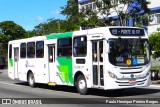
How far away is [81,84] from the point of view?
58.7 ft

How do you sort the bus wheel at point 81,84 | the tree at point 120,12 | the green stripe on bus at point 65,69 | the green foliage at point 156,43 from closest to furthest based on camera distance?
the bus wheel at point 81,84
the green stripe on bus at point 65,69
the green foliage at point 156,43
the tree at point 120,12

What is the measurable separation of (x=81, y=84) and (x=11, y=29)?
81342 mm

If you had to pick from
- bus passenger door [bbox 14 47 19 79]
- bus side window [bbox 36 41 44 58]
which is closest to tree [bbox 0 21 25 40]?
bus passenger door [bbox 14 47 19 79]

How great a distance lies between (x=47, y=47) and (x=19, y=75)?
4808mm

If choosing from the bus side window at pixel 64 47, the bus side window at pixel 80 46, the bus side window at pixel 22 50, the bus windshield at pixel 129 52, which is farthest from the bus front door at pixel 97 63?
the bus side window at pixel 22 50

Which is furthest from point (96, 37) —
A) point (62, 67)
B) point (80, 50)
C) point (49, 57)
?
point (49, 57)

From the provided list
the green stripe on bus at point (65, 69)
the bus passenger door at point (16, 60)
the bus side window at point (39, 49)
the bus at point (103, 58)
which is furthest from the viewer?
the bus passenger door at point (16, 60)

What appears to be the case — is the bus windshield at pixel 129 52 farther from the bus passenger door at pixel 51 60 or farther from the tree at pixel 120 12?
the tree at pixel 120 12

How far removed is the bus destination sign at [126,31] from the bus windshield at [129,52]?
25 centimetres

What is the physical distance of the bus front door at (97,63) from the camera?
16.6 metres

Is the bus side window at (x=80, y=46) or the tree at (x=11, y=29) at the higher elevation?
the tree at (x=11, y=29)

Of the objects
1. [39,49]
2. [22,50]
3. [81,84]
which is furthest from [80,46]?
[22,50]

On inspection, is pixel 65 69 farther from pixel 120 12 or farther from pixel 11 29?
pixel 11 29

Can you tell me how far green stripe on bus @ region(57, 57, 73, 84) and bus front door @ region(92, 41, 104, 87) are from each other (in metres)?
2.06
